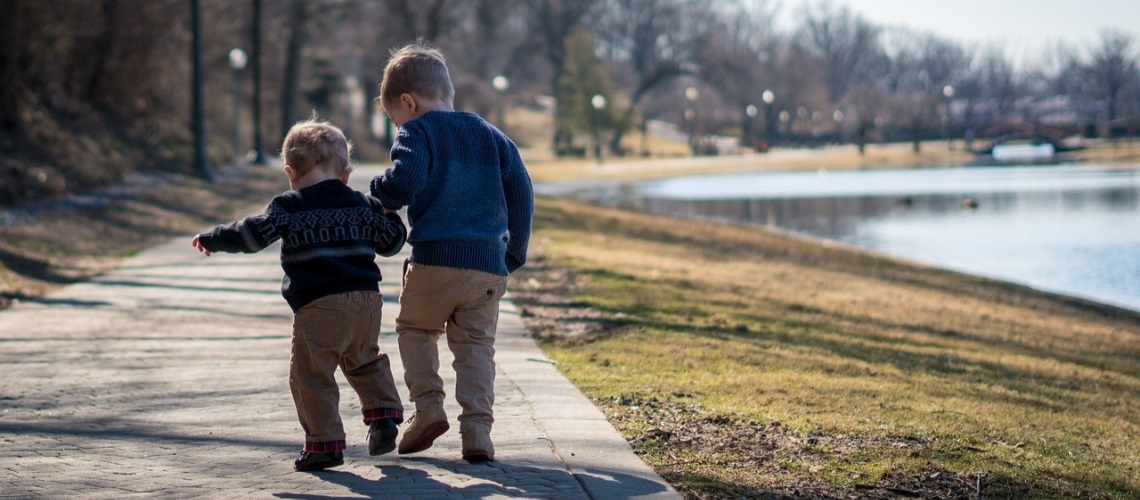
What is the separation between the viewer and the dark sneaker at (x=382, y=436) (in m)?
4.65

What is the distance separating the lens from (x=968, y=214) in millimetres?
29062

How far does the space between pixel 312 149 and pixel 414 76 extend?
Answer: 18.8 inches

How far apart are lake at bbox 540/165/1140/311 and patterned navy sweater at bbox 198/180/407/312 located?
43.3 ft

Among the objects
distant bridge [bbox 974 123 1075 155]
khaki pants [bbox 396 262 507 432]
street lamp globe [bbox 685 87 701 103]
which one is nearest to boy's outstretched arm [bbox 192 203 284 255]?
khaki pants [bbox 396 262 507 432]

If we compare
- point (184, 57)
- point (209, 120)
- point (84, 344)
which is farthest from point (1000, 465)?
point (209, 120)

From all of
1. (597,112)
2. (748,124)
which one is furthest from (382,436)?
(748,124)

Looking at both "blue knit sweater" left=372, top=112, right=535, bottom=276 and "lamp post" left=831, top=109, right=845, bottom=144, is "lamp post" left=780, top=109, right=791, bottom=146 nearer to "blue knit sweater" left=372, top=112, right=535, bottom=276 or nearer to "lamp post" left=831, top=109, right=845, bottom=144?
"lamp post" left=831, top=109, right=845, bottom=144

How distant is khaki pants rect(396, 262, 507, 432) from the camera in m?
4.61

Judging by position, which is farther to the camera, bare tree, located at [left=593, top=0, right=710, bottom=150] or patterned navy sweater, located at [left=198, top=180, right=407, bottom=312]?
bare tree, located at [left=593, top=0, right=710, bottom=150]

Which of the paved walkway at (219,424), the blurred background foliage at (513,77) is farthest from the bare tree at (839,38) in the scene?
the paved walkway at (219,424)

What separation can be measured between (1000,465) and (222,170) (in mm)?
27739

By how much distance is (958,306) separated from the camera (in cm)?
1295

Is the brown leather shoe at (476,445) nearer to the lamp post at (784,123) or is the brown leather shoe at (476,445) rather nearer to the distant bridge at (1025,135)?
the distant bridge at (1025,135)

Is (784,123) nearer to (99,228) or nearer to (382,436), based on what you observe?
(99,228)
